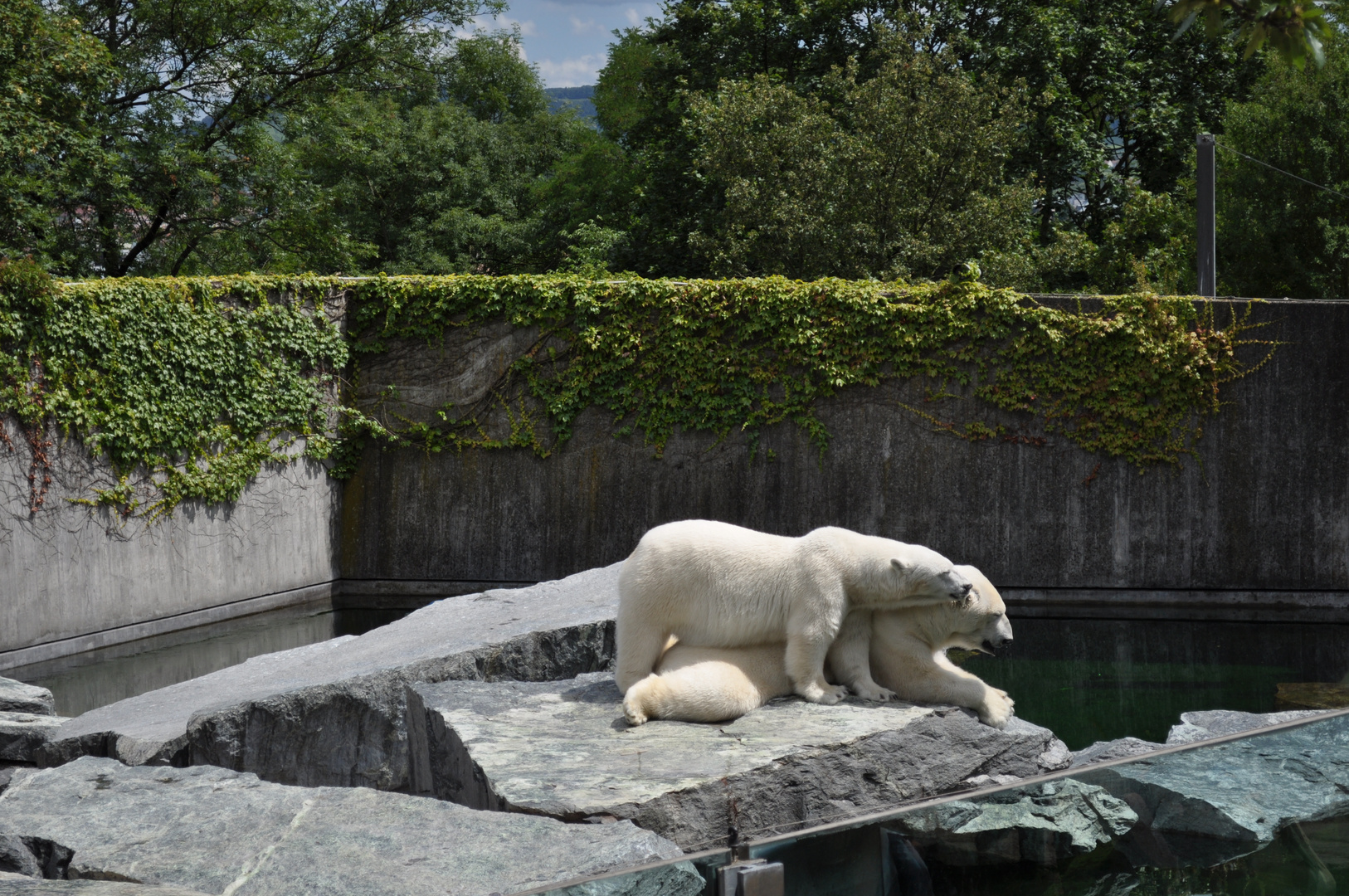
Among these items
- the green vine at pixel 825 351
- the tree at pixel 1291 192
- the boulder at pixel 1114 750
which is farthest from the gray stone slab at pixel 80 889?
the tree at pixel 1291 192

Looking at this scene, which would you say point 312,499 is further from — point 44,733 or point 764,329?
point 44,733

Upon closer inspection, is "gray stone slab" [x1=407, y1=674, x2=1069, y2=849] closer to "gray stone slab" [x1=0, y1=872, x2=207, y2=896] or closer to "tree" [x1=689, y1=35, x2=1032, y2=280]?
"gray stone slab" [x1=0, y1=872, x2=207, y2=896]

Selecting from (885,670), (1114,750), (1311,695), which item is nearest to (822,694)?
(885,670)

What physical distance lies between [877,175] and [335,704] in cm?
1028

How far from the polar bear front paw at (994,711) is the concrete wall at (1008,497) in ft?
21.3

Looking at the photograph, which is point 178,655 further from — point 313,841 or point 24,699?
point 313,841

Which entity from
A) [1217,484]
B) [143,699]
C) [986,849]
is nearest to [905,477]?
[1217,484]

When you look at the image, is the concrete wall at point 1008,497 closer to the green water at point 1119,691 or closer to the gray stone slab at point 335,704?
the green water at point 1119,691

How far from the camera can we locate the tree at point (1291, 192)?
566 inches

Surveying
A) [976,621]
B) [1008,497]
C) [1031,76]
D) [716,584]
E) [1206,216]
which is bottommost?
[1008,497]

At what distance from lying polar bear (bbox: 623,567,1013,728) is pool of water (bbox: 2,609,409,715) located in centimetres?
529

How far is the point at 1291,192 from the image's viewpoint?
14656 mm

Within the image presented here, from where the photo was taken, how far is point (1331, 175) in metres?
14.5

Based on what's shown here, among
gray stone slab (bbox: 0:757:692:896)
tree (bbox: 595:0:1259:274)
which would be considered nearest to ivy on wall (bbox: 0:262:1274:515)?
gray stone slab (bbox: 0:757:692:896)
